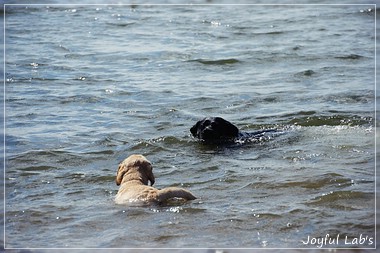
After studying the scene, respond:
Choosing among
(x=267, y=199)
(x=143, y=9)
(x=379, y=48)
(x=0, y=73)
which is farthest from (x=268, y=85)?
(x=143, y=9)

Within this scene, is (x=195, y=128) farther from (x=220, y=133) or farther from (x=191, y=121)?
(x=191, y=121)

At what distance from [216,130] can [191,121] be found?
123 cm

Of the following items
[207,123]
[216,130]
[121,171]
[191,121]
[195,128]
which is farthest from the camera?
[191,121]

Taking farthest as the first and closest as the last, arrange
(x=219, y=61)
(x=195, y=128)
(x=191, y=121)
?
(x=219, y=61) → (x=191, y=121) → (x=195, y=128)

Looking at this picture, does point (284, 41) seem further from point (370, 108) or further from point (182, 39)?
point (370, 108)

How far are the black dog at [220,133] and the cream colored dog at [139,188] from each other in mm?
2600

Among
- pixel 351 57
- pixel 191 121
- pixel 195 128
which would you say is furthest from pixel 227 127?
pixel 351 57

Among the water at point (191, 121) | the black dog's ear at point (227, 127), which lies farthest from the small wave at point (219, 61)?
the black dog's ear at point (227, 127)

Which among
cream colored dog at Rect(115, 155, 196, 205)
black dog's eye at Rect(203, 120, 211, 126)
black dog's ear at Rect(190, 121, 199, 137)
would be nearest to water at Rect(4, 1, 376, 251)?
cream colored dog at Rect(115, 155, 196, 205)

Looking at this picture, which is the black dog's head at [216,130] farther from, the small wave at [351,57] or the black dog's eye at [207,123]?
the small wave at [351,57]

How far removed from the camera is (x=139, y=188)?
292 inches

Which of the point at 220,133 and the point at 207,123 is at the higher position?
the point at 207,123

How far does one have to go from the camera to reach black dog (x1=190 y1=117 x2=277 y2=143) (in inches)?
408

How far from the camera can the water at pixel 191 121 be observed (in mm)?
7164
